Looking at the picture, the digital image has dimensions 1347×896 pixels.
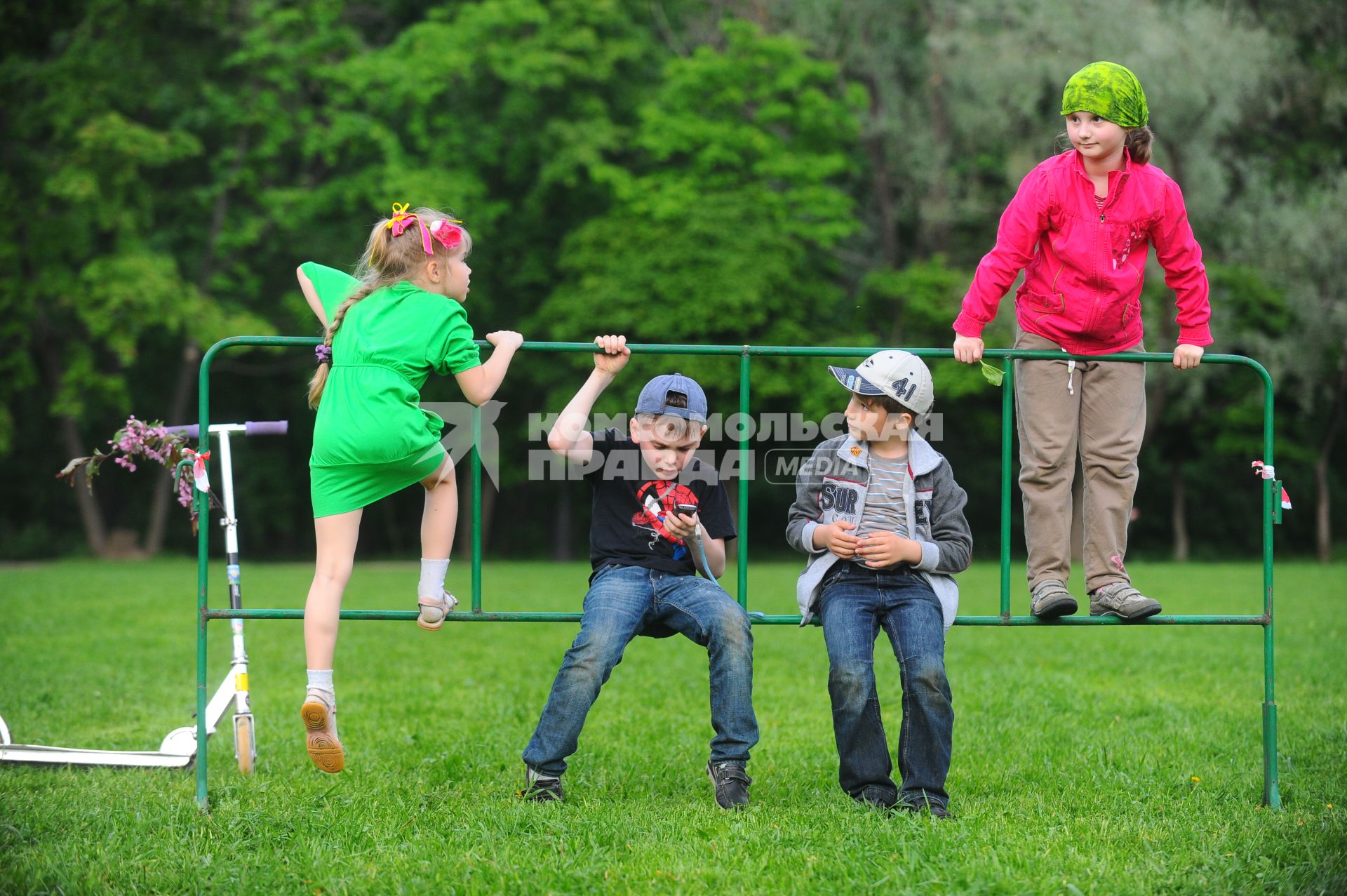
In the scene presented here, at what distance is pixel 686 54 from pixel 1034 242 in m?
22.3

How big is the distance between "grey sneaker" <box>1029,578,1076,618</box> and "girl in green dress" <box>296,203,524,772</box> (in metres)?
1.92

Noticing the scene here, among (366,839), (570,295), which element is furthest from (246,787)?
(570,295)

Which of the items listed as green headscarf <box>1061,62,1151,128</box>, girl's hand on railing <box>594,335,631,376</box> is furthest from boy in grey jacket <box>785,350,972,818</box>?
green headscarf <box>1061,62,1151,128</box>

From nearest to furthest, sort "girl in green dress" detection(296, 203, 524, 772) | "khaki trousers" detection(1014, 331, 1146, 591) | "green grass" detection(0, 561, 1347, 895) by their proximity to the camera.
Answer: "green grass" detection(0, 561, 1347, 895), "girl in green dress" detection(296, 203, 524, 772), "khaki trousers" detection(1014, 331, 1146, 591)

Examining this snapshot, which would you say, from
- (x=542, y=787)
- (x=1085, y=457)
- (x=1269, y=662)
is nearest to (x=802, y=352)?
(x=1085, y=457)

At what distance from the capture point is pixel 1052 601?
4426mm

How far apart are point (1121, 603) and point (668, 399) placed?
1.65 metres

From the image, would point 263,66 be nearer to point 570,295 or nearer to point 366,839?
point 570,295

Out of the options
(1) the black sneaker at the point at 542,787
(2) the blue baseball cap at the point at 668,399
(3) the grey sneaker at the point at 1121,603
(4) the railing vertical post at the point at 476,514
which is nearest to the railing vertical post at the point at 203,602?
(4) the railing vertical post at the point at 476,514

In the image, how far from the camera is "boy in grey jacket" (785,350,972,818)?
4227 mm

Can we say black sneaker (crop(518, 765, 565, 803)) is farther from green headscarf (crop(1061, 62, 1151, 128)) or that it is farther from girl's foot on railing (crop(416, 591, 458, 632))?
green headscarf (crop(1061, 62, 1151, 128))

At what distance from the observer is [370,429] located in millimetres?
4148

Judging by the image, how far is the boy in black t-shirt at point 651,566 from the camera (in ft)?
14.1

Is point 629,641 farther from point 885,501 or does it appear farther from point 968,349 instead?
point 968,349
